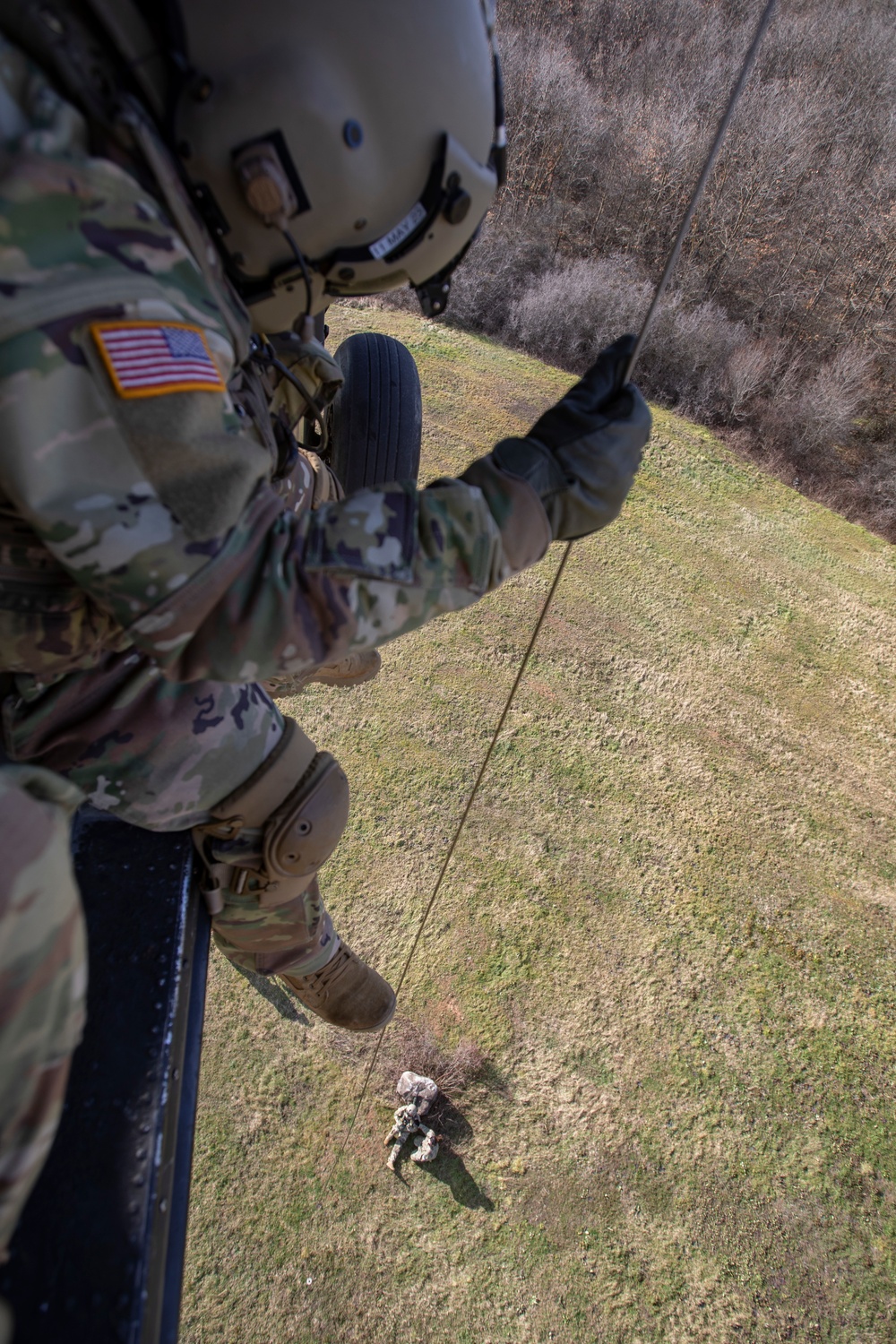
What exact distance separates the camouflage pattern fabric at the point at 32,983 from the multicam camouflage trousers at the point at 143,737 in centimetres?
52

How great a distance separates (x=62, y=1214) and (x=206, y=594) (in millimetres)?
873

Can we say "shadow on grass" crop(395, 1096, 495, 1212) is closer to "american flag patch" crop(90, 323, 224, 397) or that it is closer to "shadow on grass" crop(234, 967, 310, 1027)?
"shadow on grass" crop(234, 967, 310, 1027)

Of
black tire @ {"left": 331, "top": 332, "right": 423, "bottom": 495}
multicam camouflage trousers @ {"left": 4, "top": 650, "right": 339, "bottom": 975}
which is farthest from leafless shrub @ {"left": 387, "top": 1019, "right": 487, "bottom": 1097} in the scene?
black tire @ {"left": 331, "top": 332, "right": 423, "bottom": 495}

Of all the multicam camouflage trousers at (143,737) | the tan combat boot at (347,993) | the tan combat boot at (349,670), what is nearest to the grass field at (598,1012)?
the tan combat boot at (347,993)

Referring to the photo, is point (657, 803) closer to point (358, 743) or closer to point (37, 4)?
point (358, 743)

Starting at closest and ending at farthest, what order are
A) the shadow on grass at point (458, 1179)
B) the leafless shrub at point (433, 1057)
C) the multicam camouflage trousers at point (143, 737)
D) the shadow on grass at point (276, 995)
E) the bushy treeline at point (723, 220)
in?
the multicam camouflage trousers at point (143, 737) → the shadow on grass at point (458, 1179) → the leafless shrub at point (433, 1057) → the shadow on grass at point (276, 995) → the bushy treeline at point (723, 220)

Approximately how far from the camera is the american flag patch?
1.02 m

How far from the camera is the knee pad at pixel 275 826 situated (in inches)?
67.2

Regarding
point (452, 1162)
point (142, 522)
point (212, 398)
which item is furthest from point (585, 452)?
point (452, 1162)

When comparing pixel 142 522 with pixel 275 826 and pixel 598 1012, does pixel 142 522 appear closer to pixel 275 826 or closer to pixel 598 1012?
pixel 275 826

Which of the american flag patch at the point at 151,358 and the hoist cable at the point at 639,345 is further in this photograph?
the hoist cable at the point at 639,345

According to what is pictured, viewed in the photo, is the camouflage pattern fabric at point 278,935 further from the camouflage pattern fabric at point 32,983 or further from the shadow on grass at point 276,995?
the camouflage pattern fabric at point 32,983

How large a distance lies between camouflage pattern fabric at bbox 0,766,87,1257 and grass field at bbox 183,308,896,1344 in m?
1.51

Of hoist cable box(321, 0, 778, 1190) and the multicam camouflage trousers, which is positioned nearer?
hoist cable box(321, 0, 778, 1190)
